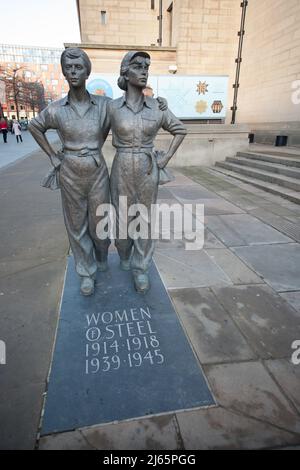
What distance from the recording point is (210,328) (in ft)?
8.81

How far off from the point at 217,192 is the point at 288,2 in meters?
9.95

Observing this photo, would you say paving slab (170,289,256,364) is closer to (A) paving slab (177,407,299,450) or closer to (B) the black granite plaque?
(B) the black granite plaque

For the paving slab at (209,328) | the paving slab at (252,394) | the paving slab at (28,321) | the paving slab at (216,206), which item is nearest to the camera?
the paving slab at (252,394)

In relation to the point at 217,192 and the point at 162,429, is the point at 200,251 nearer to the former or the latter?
the point at 162,429

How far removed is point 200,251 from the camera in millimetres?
4414

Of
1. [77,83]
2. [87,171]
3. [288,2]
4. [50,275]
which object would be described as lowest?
[50,275]

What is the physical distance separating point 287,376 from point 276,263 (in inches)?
80.9

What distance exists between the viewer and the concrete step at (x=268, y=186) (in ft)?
23.1

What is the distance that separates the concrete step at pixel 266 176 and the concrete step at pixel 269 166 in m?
0.13

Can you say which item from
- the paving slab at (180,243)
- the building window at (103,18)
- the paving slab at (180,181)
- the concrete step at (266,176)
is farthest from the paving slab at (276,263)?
the building window at (103,18)

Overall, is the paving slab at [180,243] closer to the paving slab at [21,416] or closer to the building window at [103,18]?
the paving slab at [21,416]

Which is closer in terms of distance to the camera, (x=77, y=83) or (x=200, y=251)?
(x=77, y=83)

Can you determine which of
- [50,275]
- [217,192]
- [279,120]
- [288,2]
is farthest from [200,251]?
[288,2]

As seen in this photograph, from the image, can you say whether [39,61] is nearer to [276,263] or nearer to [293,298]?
[276,263]
